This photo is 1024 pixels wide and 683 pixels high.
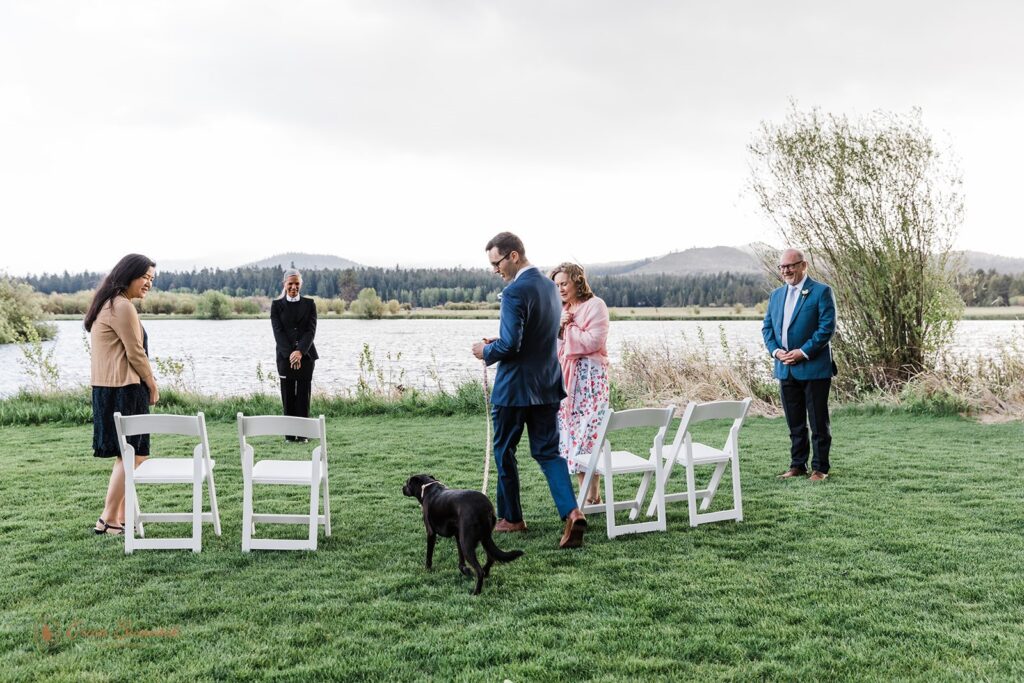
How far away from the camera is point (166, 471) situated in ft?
14.7

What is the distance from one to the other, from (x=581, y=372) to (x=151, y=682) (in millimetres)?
3300

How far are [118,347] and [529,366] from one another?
8.84ft

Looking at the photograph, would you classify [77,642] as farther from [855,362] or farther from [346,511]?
[855,362]

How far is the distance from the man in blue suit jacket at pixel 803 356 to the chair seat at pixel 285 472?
160 inches

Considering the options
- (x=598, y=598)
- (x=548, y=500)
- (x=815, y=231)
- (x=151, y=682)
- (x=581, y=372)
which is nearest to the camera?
(x=151, y=682)

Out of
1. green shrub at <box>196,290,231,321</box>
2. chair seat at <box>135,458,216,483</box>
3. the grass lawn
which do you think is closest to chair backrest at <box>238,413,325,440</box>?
chair seat at <box>135,458,216,483</box>

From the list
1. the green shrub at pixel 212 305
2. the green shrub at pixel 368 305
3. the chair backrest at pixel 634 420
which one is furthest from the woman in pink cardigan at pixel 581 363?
the green shrub at pixel 212 305

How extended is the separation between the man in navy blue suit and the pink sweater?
24.2 inches

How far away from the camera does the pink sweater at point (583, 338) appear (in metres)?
5.13

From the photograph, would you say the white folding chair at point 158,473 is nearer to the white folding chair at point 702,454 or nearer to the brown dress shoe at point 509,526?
the brown dress shoe at point 509,526

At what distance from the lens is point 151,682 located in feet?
8.93

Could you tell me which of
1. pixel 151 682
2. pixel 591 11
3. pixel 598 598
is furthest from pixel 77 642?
pixel 591 11

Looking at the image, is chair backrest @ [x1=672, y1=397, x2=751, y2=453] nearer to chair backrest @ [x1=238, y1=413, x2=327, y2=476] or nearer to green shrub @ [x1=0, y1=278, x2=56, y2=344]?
chair backrest @ [x1=238, y1=413, x2=327, y2=476]

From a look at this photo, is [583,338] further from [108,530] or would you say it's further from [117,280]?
[108,530]
